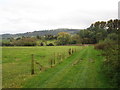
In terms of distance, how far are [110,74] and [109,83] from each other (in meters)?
1.63

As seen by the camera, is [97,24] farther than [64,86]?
Yes

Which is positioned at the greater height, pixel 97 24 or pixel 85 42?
pixel 97 24

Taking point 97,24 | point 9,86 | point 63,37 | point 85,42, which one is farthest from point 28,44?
point 9,86

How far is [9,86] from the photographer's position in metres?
12.5

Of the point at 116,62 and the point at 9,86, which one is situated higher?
the point at 116,62

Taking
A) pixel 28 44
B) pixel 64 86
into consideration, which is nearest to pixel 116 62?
pixel 64 86

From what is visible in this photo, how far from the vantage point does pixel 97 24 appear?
142 meters

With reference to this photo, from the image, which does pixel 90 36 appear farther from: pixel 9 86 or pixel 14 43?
pixel 9 86

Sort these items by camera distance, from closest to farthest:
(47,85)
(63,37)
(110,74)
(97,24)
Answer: (47,85) < (110,74) < (63,37) < (97,24)

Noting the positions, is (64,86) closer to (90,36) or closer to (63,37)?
(90,36)

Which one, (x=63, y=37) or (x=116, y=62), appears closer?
(x=116, y=62)

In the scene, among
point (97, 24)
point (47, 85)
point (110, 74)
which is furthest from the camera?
point (97, 24)

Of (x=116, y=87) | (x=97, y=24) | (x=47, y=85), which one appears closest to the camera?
(x=116, y=87)

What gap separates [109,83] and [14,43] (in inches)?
4350
